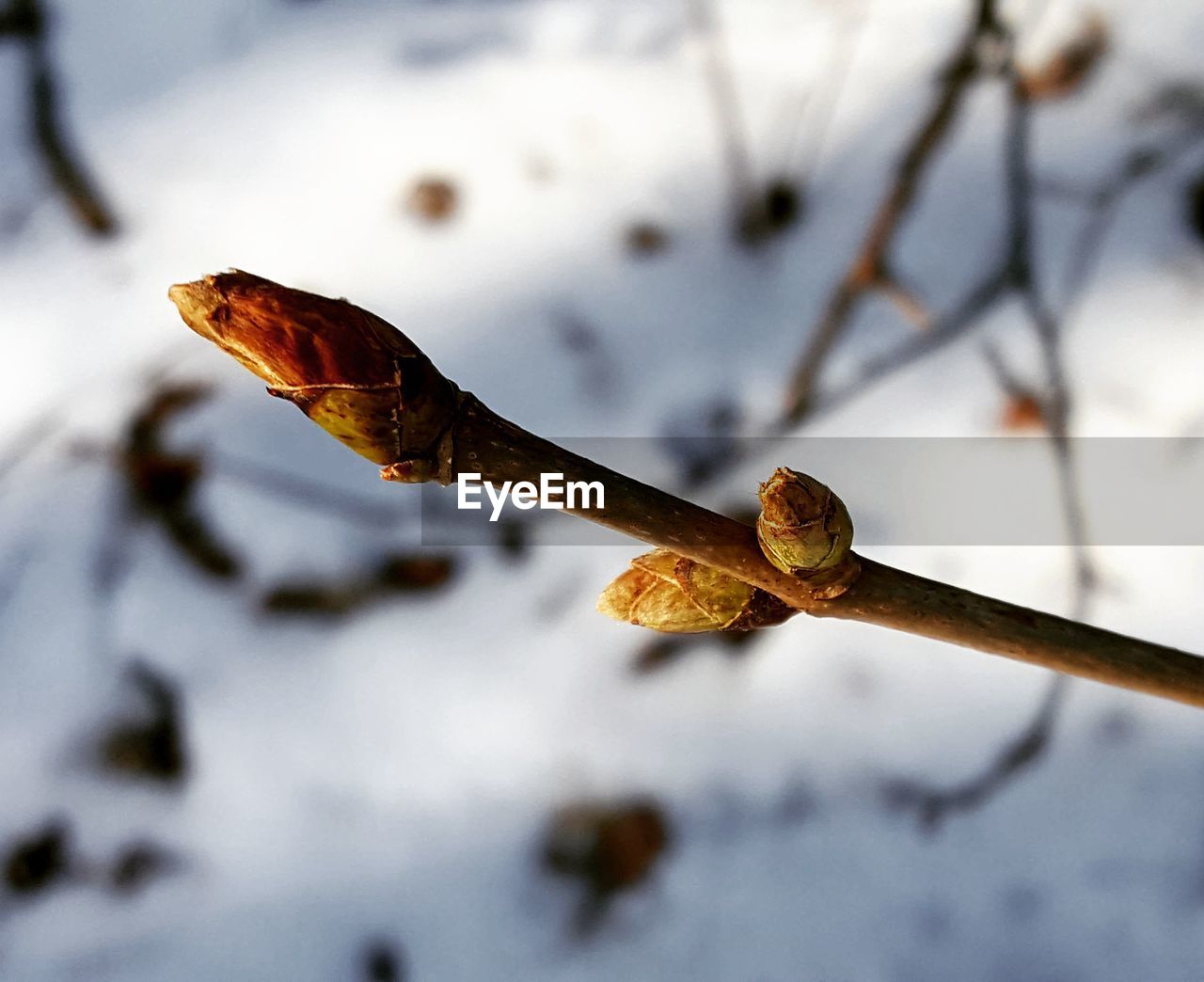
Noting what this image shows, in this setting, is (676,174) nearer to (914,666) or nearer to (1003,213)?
(1003,213)

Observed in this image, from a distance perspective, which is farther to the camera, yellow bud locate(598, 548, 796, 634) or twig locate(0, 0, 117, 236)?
twig locate(0, 0, 117, 236)

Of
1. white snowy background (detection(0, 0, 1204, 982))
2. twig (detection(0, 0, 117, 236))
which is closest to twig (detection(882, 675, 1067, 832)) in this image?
white snowy background (detection(0, 0, 1204, 982))

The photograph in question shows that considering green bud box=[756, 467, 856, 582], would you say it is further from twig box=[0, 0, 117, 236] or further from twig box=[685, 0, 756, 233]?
twig box=[0, 0, 117, 236]

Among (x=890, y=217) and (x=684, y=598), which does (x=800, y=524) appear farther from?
(x=890, y=217)

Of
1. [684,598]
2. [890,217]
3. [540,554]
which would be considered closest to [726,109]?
[890,217]

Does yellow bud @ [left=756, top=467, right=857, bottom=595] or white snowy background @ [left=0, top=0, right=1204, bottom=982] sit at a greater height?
white snowy background @ [left=0, top=0, right=1204, bottom=982]

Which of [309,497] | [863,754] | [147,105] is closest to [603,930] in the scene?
[863,754]

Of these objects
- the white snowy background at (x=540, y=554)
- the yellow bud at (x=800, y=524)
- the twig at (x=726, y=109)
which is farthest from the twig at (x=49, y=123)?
the yellow bud at (x=800, y=524)
